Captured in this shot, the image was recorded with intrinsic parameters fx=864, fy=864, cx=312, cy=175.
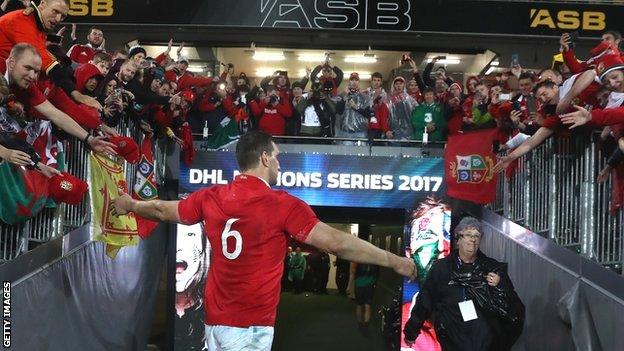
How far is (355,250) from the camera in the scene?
Answer: 467 centimetres

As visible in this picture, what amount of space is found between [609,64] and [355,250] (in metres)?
3.99

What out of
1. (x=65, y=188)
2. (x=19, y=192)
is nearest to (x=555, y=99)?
(x=65, y=188)

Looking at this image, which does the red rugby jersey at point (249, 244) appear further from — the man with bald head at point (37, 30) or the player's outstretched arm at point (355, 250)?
the man with bald head at point (37, 30)

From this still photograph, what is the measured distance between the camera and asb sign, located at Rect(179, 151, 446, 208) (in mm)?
12773

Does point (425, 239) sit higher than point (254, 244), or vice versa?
point (254, 244)

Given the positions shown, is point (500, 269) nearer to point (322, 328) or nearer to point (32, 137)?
point (32, 137)

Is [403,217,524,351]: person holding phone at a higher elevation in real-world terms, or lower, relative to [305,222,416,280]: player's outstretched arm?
lower

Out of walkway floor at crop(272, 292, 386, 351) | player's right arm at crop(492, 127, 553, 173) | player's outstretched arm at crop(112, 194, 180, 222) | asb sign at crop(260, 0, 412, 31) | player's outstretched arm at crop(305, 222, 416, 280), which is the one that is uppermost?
asb sign at crop(260, 0, 412, 31)

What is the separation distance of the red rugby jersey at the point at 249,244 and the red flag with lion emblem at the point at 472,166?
6497 mm

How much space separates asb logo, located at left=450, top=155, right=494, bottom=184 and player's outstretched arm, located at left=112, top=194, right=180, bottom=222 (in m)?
6.60

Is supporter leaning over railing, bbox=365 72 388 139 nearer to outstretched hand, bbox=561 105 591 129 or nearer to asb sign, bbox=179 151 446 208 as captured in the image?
asb sign, bbox=179 151 446 208

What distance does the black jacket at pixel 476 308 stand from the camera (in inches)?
294

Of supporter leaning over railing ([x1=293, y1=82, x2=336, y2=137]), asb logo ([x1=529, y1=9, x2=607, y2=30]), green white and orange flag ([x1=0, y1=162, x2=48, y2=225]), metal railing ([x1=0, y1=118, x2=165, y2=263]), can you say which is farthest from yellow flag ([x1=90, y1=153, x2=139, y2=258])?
asb logo ([x1=529, y1=9, x2=607, y2=30])

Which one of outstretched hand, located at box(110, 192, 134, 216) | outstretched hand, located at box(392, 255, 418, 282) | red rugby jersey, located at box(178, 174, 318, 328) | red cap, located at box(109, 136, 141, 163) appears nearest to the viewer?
outstretched hand, located at box(392, 255, 418, 282)
